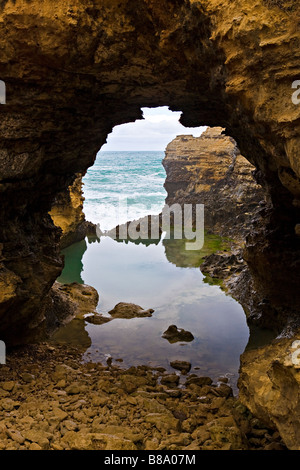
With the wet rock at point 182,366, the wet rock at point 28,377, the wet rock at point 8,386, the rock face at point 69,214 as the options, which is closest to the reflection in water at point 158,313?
the wet rock at point 182,366

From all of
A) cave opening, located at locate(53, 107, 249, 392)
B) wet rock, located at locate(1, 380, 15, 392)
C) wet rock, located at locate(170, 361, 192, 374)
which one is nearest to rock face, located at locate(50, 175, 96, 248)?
cave opening, located at locate(53, 107, 249, 392)

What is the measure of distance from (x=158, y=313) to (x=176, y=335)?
6.35 ft

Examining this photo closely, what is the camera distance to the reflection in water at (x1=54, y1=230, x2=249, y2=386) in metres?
9.32

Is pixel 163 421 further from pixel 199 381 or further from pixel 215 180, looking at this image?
pixel 215 180

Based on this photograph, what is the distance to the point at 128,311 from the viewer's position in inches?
476

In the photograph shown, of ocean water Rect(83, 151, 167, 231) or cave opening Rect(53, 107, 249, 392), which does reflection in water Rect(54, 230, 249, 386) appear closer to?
cave opening Rect(53, 107, 249, 392)

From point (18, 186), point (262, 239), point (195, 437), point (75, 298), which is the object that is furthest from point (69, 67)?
point (75, 298)

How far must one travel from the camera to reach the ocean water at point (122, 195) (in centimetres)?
4431

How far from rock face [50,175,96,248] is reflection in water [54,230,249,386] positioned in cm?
169

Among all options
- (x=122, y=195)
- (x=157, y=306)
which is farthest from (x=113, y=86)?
(x=122, y=195)

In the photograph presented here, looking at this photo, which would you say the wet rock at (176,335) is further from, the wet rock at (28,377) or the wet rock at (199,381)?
the wet rock at (28,377)

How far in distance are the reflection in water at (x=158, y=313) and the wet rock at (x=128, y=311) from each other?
0.23 metres

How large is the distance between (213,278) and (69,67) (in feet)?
38.5

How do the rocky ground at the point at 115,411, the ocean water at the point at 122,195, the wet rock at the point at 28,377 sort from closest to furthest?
the rocky ground at the point at 115,411
the wet rock at the point at 28,377
the ocean water at the point at 122,195
